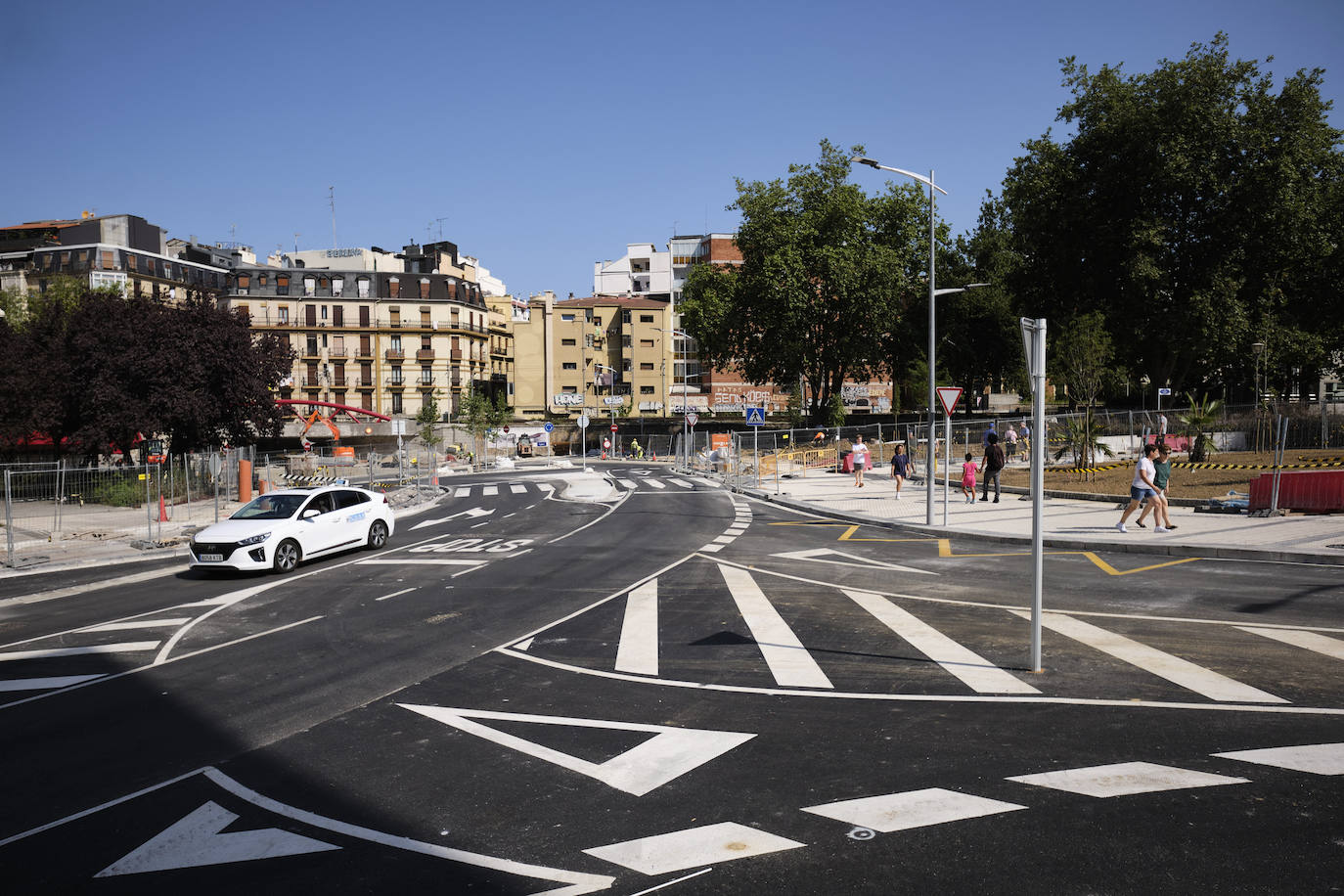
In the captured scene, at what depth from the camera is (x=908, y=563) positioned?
15328 millimetres

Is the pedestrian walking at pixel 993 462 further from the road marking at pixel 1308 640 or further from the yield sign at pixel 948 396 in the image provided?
the road marking at pixel 1308 640

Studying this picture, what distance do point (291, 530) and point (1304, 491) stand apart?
69.9 feet

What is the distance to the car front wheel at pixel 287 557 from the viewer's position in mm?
15500

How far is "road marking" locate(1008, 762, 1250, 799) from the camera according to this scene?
5320 mm

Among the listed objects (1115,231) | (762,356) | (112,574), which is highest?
(1115,231)

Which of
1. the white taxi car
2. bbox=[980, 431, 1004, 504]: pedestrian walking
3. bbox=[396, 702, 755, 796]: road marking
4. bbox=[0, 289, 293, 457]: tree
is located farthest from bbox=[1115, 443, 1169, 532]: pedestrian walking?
bbox=[0, 289, 293, 457]: tree

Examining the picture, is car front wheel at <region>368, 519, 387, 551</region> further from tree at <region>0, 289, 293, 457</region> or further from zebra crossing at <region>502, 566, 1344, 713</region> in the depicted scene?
tree at <region>0, 289, 293, 457</region>

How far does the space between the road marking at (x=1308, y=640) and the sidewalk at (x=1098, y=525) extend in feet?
18.8

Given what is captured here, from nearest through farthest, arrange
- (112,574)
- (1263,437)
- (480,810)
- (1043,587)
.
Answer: (480,810), (1043,587), (112,574), (1263,437)

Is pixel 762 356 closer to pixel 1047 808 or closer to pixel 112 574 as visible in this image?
pixel 112 574

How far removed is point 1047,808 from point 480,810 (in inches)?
137

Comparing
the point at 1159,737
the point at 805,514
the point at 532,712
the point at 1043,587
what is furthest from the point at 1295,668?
the point at 805,514

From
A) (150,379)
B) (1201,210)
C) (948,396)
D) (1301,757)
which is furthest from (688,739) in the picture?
(1201,210)

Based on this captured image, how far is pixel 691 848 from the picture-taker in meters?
4.79
